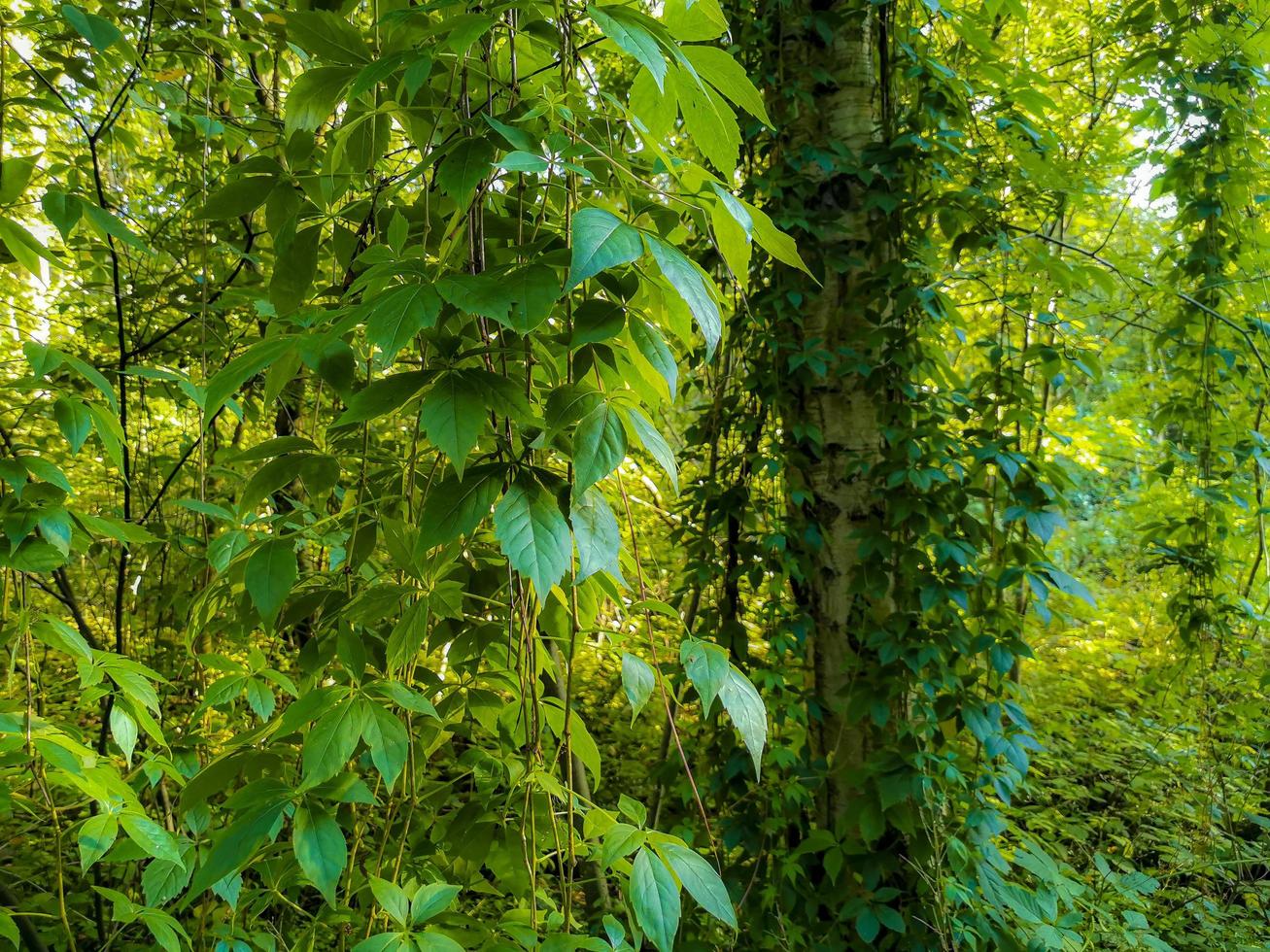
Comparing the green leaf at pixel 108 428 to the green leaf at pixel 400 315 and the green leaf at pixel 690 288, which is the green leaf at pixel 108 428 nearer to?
the green leaf at pixel 400 315

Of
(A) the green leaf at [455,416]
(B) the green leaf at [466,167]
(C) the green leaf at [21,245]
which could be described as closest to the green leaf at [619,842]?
(A) the green leaf at [455,416]

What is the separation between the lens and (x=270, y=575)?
2.58 feet

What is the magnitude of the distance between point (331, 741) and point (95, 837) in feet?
1.77

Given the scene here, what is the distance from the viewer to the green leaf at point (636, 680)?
0.76m

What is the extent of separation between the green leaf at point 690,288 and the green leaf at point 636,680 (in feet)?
1.08

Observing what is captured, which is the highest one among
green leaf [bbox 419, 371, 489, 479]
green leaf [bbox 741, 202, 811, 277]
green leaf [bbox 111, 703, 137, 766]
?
green leaf [bbox 741, 202, 811, 277]

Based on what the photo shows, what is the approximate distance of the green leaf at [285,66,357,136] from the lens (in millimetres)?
820

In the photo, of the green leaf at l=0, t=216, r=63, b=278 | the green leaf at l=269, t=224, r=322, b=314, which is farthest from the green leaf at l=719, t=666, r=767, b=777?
the green leaf at l=0, t=216, r=63, b=278

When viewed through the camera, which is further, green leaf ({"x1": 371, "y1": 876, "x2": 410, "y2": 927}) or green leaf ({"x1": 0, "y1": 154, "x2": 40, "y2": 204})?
green leaf ({"x1": 0, "y1": 154, "x2": 40, "y2": 204})

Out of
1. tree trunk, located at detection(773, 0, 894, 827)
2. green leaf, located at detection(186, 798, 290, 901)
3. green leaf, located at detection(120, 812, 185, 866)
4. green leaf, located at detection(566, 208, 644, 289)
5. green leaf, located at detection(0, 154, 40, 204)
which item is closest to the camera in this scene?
green leaf, located at detection(566, 208, 644, 289)

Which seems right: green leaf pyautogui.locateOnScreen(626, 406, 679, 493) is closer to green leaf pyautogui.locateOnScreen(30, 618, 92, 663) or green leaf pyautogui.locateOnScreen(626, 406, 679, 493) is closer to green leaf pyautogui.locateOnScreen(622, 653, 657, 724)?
green leaf pyautogui.locateOnScreen(622, 653, 657, 724)

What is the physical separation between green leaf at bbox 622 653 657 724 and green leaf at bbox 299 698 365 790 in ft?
0.78

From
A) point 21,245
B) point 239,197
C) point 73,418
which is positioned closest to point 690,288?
point 239,197

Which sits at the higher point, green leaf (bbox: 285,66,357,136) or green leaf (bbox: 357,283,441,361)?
green leaf (bbox: 285,66,357,136)
